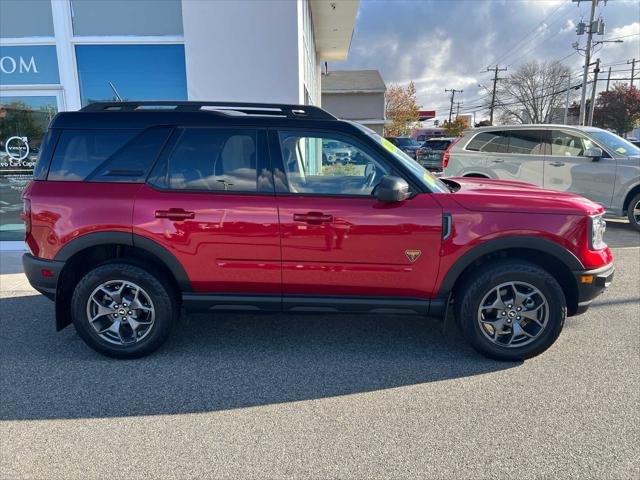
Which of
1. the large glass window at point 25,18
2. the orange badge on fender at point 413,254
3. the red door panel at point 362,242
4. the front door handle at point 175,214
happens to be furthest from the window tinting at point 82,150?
the large glass window at point 25,18

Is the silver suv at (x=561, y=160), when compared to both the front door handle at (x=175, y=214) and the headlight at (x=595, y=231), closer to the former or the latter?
the headlight at (x=595, y=231)

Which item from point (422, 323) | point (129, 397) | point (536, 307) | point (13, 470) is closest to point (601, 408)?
point (536, 307)

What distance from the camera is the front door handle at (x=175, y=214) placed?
3.36 m

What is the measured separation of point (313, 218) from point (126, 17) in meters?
6.12

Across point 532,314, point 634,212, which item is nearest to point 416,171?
point 532,314

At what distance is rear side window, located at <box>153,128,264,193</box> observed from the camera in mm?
3434

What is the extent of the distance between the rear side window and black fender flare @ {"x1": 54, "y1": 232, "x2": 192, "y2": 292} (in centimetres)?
46

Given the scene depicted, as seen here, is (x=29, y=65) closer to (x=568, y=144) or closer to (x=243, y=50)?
(x=243, y=50)

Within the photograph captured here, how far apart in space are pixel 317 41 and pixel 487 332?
16.0 m

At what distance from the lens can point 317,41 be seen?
1711 cm

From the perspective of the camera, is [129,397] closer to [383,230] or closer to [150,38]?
[383,230]

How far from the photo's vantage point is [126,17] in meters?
7.28

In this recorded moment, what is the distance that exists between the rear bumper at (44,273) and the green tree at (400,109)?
50.6 meters

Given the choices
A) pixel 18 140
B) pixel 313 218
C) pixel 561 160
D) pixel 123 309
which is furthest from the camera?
pixel 561 160
